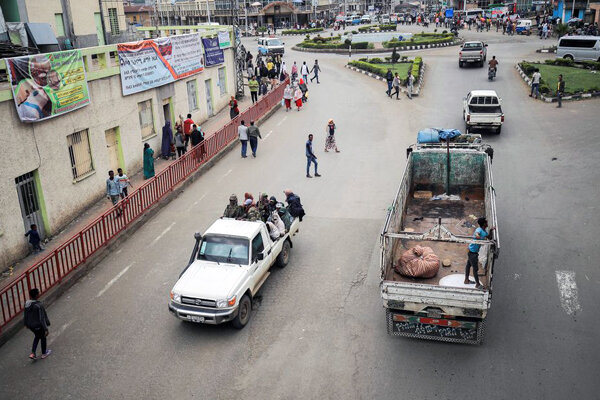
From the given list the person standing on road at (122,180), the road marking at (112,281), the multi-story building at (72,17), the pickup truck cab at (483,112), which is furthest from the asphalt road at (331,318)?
the multi-story building at (72,17)

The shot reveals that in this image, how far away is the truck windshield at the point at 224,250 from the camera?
1136 centimetres

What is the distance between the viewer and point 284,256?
13.1 m

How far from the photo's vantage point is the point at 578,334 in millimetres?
10164

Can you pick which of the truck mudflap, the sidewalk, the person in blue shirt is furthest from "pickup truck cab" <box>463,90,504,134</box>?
the truck mudflap

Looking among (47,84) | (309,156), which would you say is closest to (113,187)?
(47,84)

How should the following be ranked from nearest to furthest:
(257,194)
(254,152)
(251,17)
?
(257,194)
(254,152)
(251,17)

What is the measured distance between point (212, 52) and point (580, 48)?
1015 inches

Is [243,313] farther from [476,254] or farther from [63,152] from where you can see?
[63,152]

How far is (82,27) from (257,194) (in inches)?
879

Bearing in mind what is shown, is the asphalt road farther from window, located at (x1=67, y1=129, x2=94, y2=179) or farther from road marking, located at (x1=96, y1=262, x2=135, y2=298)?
window, located at (x1=67, y1=129, x2=94, y2=179)

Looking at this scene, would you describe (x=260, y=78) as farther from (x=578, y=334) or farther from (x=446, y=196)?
(x=578, y=334)

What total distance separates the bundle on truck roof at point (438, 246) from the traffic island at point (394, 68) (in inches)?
689

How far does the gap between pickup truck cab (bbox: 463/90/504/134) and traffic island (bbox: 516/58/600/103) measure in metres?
6.71

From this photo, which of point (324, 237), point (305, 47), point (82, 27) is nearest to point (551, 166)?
point (324, 237)
